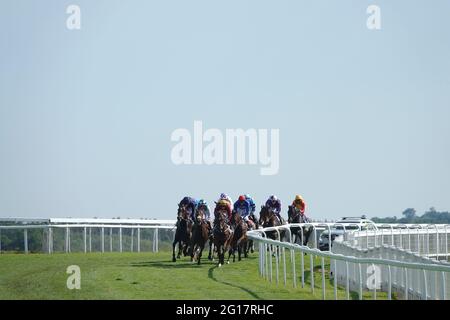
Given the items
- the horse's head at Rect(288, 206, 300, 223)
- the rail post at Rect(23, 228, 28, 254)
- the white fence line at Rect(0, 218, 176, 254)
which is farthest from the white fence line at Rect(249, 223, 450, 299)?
the white fence line at Rect(0, 218, 176, 254)

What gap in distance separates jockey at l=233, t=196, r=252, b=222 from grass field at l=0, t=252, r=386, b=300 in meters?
2.42

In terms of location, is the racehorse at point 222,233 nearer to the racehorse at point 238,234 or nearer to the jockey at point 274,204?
the racehorse at point 238,234

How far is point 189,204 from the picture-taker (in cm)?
2969

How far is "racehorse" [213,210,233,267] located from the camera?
27.0 meters

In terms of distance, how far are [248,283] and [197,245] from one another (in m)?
7.93

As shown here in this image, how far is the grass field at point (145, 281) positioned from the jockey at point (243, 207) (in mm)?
2415

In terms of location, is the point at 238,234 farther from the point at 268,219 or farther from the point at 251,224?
the point at 268,219

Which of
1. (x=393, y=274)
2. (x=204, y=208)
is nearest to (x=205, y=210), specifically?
(x=204, y=208)

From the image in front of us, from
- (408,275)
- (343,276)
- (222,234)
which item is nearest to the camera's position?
(408,275)

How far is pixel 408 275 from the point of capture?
58.2 feet
